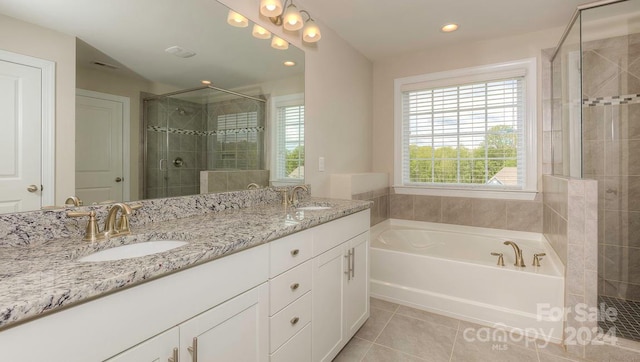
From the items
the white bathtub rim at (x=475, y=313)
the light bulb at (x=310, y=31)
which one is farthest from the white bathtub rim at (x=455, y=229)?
the light bulb at (x=310, y=31)

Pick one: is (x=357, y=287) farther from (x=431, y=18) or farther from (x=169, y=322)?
(x=431, y=18)

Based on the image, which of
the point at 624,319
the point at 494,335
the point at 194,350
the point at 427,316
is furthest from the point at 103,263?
the point at 624,319

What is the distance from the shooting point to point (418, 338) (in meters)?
2.05

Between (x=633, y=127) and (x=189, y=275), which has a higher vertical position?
(x=633, y=127)

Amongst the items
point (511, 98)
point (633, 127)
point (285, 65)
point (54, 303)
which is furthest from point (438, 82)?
point (54, 303)

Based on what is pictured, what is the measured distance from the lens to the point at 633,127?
7.95ft

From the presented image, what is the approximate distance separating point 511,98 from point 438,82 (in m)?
0.72

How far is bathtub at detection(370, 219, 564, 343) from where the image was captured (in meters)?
2.05

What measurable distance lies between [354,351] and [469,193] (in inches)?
80.9

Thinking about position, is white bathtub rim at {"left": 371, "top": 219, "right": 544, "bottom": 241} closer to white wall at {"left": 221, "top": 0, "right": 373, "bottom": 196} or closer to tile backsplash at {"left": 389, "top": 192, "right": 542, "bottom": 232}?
tile backsplash at {"left": 389, "top": 192, "right": 542, "bottom": 232}

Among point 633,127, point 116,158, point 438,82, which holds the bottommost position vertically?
point 116,158

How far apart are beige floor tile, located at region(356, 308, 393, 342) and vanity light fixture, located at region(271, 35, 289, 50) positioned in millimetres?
2131

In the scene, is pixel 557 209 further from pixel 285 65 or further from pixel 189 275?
pixel 189 275

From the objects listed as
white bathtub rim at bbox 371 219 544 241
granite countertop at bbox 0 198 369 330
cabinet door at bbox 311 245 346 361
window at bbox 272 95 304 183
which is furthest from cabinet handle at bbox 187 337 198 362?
white bathtub rim at bbox 371 219 544 241
